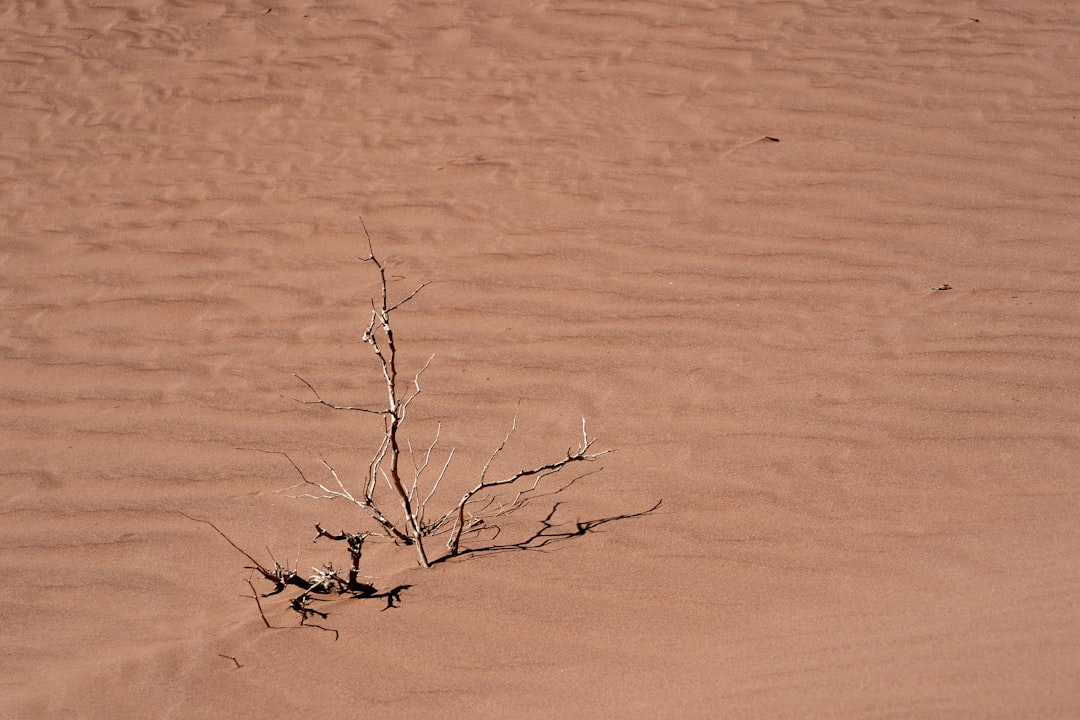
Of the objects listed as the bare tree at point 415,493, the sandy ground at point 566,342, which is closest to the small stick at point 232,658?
the sandy ground at point 566,342

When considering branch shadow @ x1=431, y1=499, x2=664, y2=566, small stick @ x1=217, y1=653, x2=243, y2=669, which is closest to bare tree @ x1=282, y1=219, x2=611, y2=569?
branch shadow @ x1=431, y1=499, x2=664, y2=566

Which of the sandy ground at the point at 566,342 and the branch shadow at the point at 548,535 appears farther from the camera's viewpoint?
the branch shadow at the point at 548,535

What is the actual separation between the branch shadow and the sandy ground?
0.14 feet

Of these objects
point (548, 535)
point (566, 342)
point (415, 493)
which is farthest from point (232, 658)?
point (566, 342)

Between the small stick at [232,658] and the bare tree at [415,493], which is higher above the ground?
the bare tree at [415,493]

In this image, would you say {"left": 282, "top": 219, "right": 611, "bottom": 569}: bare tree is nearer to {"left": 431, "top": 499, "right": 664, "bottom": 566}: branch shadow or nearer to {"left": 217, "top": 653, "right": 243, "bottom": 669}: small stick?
{"left": 431, "top": 499, "right": 664, "bottom": 566}: branch shadow

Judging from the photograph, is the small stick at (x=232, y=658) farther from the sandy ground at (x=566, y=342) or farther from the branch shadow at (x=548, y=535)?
the branch shadow at (x=548, y=535)

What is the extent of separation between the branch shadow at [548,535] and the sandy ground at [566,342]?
44 mm

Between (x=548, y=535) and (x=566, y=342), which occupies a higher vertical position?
(x=566, y=342)

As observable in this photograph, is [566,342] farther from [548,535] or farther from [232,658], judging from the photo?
[232,658]

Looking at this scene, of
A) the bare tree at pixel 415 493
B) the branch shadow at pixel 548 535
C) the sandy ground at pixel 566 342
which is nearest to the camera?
the sandy ground at pixel 566 342

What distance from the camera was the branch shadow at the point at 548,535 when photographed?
9.87 ft

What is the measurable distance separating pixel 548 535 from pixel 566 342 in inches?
44.8

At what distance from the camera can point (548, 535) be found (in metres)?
3.05
